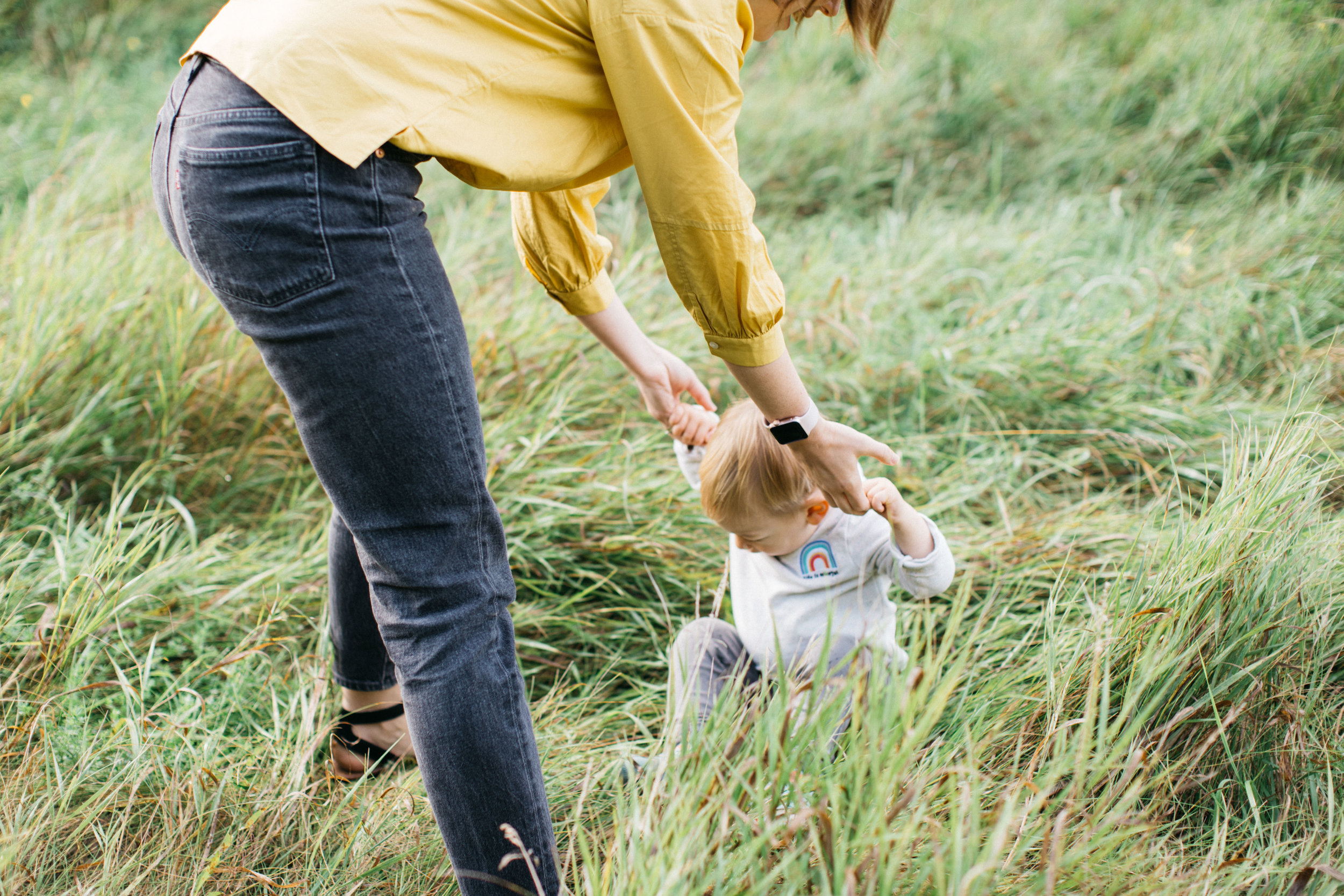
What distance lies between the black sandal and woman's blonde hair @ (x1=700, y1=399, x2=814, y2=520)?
27.7 inches

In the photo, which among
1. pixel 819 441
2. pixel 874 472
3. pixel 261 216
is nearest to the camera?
pixel 261 216

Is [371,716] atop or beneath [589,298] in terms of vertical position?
beneath

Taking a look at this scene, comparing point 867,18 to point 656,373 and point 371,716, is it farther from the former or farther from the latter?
point 371,716

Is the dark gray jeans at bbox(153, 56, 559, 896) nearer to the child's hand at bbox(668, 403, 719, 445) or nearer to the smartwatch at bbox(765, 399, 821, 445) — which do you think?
the smartwatch at bbox(765, 399, 821, 445)

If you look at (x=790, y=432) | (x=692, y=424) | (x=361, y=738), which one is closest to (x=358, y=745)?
(x=361, y=738)

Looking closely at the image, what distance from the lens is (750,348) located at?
1060mm

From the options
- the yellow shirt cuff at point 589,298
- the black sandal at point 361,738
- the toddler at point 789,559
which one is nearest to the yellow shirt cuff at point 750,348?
the toddler at point 789,559

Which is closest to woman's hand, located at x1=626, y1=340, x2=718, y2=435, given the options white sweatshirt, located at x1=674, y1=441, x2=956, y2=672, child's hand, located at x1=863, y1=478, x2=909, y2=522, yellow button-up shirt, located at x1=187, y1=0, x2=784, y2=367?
white sweatshirt, located at x1=674, y1=441, x2=956, y2=672

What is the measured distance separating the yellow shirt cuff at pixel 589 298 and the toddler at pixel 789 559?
1.01 ft

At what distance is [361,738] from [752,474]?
2.87ft

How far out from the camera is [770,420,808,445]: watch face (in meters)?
1.13

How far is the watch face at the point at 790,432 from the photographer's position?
113 centimetres

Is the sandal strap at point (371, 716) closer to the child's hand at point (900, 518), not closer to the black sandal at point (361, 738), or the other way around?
the black sandal at point (361, 738)

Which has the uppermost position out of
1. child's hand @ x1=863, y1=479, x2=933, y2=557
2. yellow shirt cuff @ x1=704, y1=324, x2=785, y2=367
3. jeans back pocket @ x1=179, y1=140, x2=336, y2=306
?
jeans back pocket @ x1=179, y1=140, x2=336, y2=306
